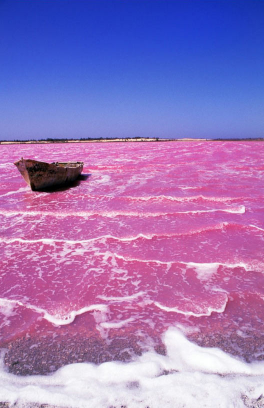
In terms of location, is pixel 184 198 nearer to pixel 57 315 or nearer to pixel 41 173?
pixel 41 173

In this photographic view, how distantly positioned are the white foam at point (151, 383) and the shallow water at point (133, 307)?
1 centimetres

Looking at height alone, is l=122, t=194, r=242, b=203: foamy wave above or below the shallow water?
above

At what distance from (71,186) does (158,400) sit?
11.2m

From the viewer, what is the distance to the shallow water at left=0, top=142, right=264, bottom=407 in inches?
99.7

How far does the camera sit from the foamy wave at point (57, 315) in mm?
3449

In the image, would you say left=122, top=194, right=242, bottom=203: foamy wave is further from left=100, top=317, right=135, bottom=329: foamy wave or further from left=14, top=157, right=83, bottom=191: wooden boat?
left=100, top=317, right=135, bottom=329: foamy wave

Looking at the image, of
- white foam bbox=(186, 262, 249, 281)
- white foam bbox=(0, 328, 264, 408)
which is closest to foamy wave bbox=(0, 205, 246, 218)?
white foam bbox=(186, 262, 249, 281)

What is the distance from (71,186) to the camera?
12727 millimetres

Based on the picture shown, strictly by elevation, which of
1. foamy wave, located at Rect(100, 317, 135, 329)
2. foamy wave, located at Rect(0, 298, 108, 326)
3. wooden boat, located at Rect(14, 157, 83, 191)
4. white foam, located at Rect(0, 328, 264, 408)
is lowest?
foamy wave, located at Rect(100, 317, 135, 329)

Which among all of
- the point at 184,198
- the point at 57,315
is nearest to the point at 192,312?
the point at 57,315

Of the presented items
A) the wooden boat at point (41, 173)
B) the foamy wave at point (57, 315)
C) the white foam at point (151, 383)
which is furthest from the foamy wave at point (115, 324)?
the wooden boat at point (41, 173)

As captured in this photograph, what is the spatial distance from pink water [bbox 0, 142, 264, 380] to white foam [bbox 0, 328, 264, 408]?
0.15 m

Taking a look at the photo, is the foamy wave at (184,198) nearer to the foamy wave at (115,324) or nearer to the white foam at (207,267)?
the white foam at (207,267)

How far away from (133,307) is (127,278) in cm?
80
